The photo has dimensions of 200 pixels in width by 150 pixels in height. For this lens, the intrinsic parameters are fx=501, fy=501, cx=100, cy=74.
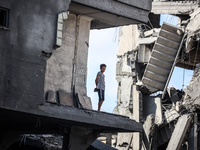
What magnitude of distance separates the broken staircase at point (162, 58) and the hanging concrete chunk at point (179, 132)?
4028 millimetres

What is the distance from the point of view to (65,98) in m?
15.0

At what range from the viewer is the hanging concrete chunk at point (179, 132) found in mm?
21969

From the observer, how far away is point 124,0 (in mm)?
15906

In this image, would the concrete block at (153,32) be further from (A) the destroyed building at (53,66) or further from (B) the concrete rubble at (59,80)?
(A) the destroyed building at (53,66)

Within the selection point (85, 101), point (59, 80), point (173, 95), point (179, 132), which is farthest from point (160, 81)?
point (59, 80)

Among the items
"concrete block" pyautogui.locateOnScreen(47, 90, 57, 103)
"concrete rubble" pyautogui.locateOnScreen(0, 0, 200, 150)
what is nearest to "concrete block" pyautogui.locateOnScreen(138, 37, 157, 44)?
"concrete rubble" pyautogui.locateOnScreen(0, 0, 200, 150)

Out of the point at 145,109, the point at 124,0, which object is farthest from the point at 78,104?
the point at 145,109

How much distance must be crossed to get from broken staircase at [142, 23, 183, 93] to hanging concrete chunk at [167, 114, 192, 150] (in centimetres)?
403

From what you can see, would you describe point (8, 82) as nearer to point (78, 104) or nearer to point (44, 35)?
point (44, 35)

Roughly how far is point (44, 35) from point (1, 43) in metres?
1.37

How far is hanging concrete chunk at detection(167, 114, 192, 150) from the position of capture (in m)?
22.0

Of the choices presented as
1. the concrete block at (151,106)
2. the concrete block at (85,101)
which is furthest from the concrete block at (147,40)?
the concrete block at (85,101)

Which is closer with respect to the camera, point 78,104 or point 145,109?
point 78,104

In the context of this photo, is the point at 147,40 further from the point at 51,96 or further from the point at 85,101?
the point at 51,96
